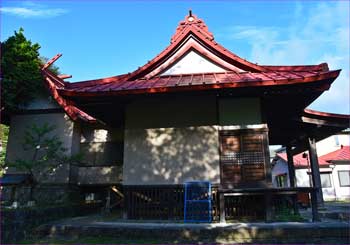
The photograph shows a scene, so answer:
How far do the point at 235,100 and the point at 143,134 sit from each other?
107 inches

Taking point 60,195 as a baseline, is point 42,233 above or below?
below

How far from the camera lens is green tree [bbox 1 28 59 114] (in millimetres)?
11156

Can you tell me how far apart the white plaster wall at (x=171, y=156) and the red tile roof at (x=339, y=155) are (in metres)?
18.7

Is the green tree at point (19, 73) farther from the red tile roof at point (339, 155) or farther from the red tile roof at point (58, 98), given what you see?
the red tile roof at point (339, 155)

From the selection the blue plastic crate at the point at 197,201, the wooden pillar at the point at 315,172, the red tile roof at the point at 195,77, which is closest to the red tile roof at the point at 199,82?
the red tile roof at the point at 195,77

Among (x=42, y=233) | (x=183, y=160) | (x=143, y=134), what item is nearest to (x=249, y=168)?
(x=183, y=160)

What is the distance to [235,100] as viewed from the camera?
789 cm

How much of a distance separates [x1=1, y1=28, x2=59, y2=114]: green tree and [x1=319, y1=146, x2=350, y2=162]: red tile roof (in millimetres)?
21353

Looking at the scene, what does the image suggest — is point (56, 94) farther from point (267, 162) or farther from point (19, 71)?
point (267, 162)

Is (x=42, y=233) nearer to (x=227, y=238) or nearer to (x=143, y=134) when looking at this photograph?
(x=143, y=134)

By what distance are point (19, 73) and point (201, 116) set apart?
7.93m

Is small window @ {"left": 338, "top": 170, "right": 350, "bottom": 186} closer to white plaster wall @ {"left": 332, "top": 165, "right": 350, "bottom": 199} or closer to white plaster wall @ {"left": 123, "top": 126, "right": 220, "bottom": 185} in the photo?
white plaster wall @ {"left": 332, "top": 165, "right": 350, "bottom": 199}

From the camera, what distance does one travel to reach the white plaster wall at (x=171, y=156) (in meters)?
7.60

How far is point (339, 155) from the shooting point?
23.2 metres
